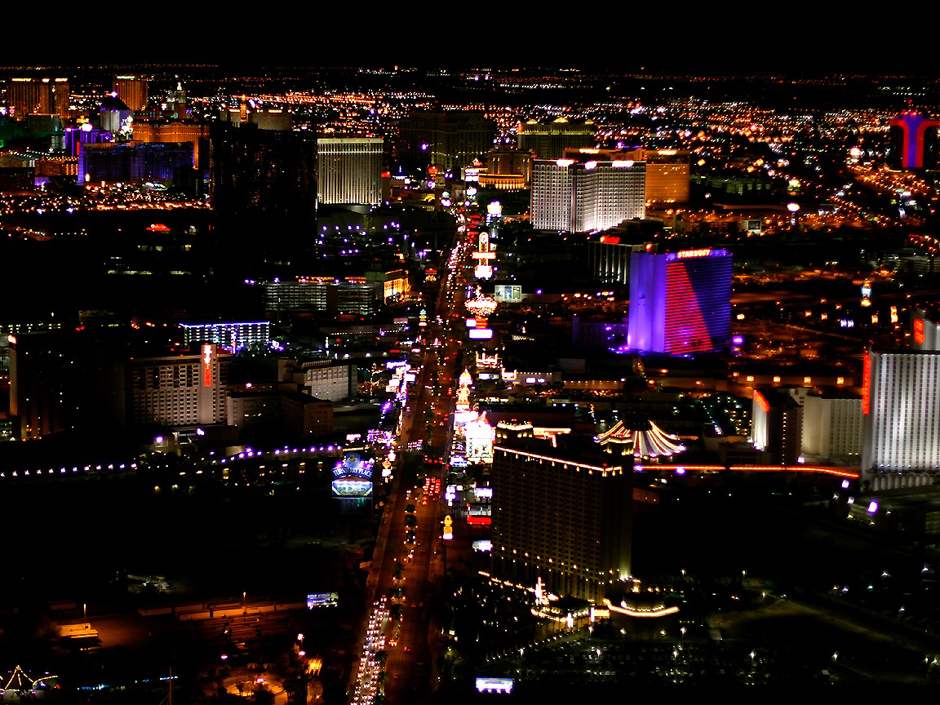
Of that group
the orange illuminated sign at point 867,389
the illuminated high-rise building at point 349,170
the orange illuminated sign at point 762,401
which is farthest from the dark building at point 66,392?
the illuminated high-rise building at point 349,170

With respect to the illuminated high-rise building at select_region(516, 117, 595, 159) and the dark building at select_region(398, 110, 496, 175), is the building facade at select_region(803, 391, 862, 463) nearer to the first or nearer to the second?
the illuminated high-rise building at select_region(516, 117, 595, 159)

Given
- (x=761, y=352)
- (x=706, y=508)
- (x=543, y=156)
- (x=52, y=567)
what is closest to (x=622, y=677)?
(x=706, y=508)

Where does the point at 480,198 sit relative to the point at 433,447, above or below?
above

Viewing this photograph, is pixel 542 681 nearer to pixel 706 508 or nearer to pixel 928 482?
pixel 706 508

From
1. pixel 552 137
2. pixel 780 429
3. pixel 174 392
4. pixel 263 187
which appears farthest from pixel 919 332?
pixel 552 137

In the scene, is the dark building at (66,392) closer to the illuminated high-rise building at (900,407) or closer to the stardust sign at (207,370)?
the stardust sign at (207,370)

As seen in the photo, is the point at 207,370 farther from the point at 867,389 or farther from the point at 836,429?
the point at 867,389
